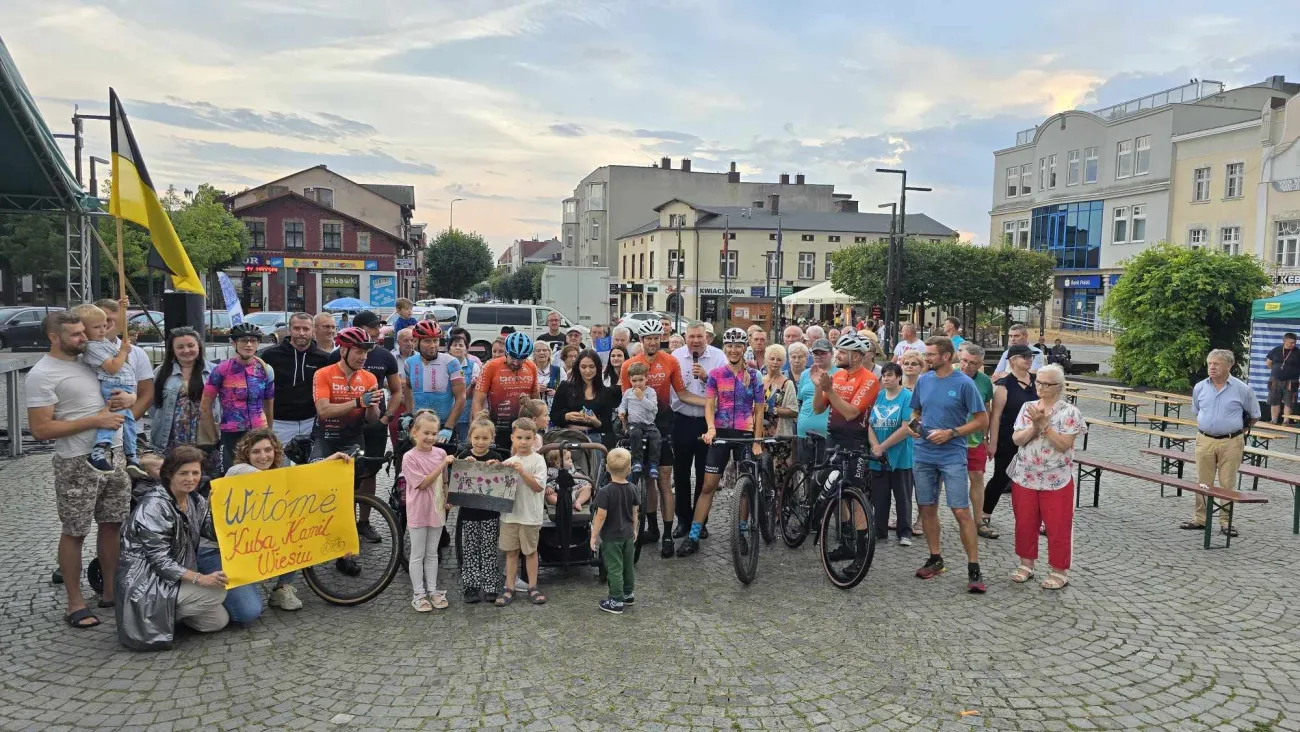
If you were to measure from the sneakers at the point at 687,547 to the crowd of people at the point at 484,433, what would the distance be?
40mm

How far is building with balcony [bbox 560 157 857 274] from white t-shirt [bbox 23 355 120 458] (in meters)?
79.4

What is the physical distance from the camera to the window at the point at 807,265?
66.6 m

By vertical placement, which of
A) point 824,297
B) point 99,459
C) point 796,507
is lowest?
point 796,507

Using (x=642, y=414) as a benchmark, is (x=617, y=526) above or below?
below

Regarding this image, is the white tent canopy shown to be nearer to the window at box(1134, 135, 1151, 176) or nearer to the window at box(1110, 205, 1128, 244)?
the window at box(1110, 205, 1128, 244)

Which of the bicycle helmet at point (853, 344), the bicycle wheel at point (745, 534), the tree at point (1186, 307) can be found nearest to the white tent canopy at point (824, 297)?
the tree at point (1186, 307)

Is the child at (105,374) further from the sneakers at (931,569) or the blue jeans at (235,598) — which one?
the sneakers at (931,569)

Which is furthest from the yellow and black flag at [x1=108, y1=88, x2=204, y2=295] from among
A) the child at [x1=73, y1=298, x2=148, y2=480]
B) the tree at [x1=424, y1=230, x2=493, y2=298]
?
the tree at [x1=424, y1=230, x2=493, y2=298]

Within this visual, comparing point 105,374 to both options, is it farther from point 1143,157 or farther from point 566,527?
point 1143,157

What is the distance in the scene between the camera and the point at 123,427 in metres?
5.80

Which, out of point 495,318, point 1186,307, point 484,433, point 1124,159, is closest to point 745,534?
point 484,433

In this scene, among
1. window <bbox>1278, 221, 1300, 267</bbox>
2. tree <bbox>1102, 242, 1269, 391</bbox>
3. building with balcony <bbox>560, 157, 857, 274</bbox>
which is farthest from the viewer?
building with balcony <bbox>560, 157, 857, 274</bbox>

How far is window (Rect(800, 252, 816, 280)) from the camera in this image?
66562 mm

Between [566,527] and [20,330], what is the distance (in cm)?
2806
